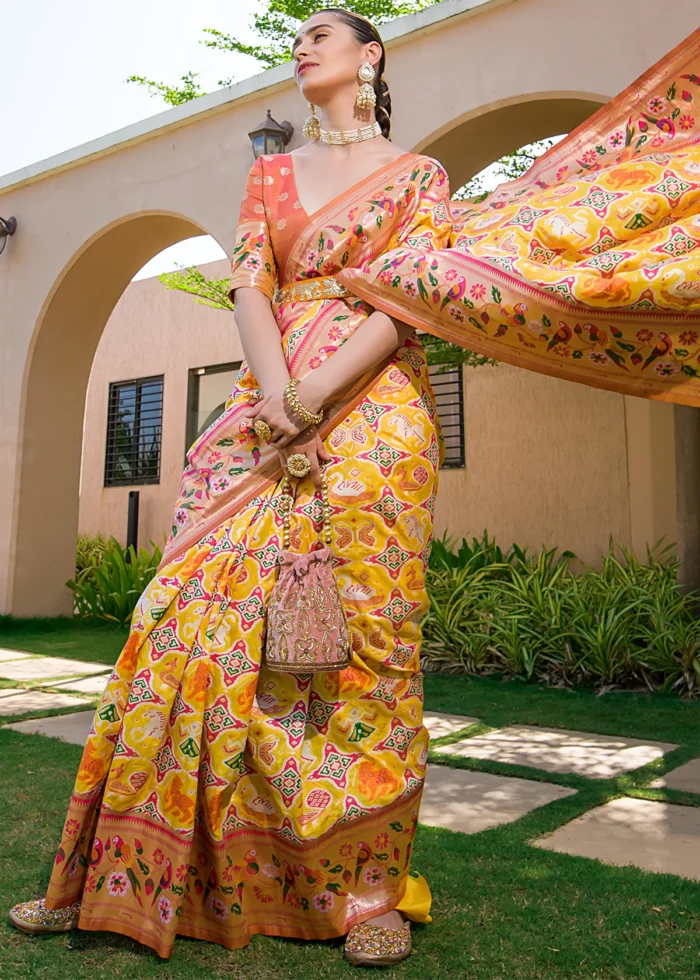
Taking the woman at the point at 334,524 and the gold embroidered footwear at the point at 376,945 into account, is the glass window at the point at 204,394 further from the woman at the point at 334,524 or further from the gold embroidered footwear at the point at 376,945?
the gold embroidered footwear at the point at 376,945

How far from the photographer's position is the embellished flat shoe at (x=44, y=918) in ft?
5.30

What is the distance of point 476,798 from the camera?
254 cm

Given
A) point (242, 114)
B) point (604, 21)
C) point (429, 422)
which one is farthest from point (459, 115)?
point (429, 422)

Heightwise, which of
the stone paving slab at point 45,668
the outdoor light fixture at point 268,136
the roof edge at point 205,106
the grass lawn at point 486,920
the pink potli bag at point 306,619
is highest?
the roof edge at point 205,106

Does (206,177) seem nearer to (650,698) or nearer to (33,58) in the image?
(33,58)

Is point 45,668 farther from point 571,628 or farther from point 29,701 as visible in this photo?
point 571,628

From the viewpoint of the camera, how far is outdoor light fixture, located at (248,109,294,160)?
522 cm

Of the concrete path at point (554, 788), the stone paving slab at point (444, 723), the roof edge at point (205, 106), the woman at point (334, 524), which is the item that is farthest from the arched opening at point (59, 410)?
the woman at point (334, 524)

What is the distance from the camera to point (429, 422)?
176cm

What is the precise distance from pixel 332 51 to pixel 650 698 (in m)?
3.22

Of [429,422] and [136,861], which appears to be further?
[429,422]

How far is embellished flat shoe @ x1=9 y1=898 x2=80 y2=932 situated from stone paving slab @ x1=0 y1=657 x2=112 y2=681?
10.3ft

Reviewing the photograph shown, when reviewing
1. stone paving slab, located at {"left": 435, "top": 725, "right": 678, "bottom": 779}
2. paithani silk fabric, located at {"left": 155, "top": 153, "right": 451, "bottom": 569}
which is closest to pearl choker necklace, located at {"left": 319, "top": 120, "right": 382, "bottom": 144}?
paithani silk fabric, located at {"left": 155, "top": 153, "right": 451, "bottom": 569}

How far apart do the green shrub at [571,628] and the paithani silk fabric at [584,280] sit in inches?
111
